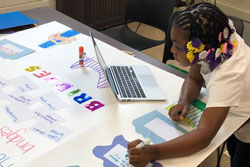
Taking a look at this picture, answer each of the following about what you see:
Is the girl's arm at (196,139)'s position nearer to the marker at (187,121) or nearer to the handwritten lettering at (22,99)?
the marker at (187,121)

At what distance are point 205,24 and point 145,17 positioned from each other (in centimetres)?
135

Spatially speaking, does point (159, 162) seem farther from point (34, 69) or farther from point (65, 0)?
point (65, 0)

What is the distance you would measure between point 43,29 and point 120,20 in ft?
6.43

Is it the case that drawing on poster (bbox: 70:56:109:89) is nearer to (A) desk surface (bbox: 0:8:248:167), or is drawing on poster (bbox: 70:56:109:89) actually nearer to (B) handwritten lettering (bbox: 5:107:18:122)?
(A) desk surface (bbox: 0:8:248:167)

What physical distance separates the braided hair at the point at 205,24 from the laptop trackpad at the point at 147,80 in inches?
13.9

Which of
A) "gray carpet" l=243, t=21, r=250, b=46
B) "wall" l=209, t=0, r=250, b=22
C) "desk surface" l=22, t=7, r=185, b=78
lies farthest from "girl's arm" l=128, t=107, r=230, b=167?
"wall" l=209, t=0, r=250, b=22

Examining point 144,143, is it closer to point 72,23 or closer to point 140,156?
point 140,156

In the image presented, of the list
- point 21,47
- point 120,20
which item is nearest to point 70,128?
point 21,47

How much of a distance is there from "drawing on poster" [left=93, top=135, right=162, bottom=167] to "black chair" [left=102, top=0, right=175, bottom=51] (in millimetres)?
1251

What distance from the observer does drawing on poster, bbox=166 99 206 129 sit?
3.52 ft

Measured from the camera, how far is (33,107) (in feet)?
3.52

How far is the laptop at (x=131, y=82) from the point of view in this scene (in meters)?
1.18

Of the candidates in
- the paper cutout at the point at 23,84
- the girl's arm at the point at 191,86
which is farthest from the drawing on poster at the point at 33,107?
the girl's arm at the point at 191,86

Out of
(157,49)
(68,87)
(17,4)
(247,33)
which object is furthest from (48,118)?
(247,33)
